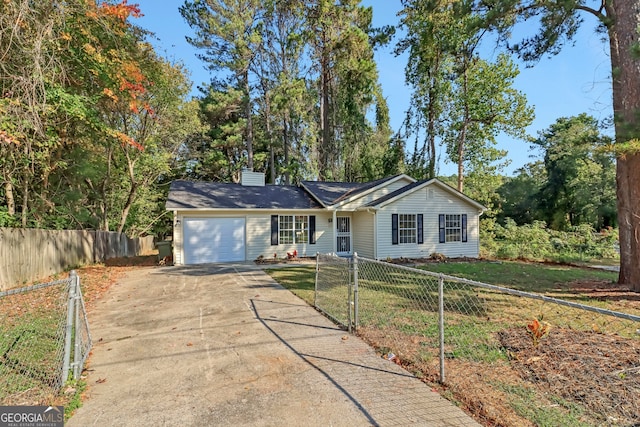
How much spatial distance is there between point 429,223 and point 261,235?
7682 mm

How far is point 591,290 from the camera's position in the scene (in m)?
8.28

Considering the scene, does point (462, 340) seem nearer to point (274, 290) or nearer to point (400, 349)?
point (400, 349)

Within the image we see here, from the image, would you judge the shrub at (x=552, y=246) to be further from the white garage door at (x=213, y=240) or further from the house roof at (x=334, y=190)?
the white garage door at (x=213, y=240)

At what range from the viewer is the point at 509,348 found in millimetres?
4293

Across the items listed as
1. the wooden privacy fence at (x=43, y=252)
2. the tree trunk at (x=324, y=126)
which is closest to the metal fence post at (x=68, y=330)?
the wooden privacy fence at (x=43, y=252)

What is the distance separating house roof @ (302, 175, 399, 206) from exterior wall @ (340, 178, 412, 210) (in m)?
0.31

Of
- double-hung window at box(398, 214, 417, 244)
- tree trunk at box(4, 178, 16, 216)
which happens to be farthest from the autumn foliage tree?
double-hung window at box(398, 214, 417, 244)

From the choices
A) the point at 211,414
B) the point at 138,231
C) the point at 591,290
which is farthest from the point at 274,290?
the point at 138,231

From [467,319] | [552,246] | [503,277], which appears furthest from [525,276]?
[552,246]

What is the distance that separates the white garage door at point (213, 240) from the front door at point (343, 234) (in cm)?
454

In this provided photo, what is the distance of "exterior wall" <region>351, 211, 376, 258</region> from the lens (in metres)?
14.8

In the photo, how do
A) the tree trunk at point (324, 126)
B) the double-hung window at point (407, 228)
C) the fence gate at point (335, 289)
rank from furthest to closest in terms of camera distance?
the tree trunk at point (324, 126), the double-hung window at point (407, 228), the fence gate at point (335, 289)

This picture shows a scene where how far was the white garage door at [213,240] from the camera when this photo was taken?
1386 cm

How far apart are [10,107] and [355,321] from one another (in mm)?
7917
